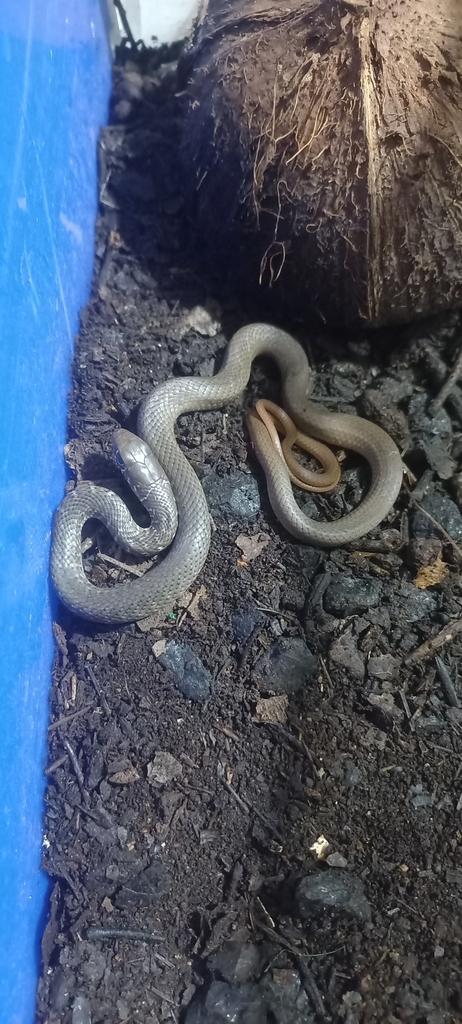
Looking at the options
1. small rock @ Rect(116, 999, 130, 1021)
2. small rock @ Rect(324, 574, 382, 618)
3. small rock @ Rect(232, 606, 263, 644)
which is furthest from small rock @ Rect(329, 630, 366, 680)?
small rock @ Rect(116, 999, 130, 1021)

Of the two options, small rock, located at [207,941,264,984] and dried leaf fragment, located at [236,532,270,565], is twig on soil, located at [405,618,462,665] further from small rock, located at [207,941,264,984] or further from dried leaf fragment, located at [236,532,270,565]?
small rock, located at [207,941,264,984]

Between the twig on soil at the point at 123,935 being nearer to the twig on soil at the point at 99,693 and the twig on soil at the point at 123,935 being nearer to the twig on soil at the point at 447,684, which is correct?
the twig on soil at the point at 99,693

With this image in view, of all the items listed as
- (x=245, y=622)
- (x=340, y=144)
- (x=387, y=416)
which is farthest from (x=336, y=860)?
(x=340, y=144)

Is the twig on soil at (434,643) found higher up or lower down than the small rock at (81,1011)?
higher up

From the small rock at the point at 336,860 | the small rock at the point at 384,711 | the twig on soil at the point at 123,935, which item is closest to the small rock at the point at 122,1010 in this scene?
the twig on soil at the point at 123,935

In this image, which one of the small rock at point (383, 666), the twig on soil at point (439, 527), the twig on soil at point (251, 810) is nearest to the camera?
the twig on soil at point (251, 810)

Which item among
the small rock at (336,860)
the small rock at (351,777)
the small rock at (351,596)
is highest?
the small rock at (351,596)
